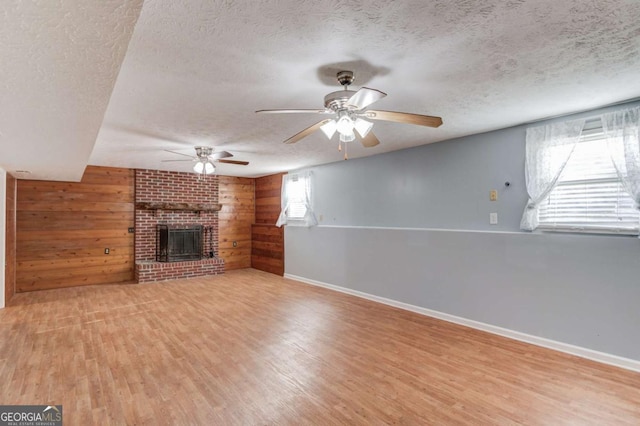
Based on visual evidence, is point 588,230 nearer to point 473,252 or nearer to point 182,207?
point 473,252

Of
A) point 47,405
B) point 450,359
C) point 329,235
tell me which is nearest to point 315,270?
point 329,235

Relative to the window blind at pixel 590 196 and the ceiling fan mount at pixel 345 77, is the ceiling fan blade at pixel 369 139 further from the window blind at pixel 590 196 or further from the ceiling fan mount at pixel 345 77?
the window blind at pixel 590 196

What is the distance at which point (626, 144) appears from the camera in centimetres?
277

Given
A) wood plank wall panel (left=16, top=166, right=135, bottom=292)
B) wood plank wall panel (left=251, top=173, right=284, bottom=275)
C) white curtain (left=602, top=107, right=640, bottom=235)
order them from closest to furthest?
white curtain (left=602, top=107, right=640, bottom=235), wood plank wall panel (left=16, top=166, right=135, bottom=292), wood plank wall panel (left=251, top=173, right=284, bottom=275)

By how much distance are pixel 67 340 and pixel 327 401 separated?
9.34 ft

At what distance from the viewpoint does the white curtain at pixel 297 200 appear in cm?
628

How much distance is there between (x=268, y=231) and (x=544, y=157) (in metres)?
5.51

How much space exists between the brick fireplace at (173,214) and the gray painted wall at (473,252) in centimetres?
282

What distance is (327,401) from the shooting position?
2.24 m

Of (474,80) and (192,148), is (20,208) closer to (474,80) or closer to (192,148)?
(192,148)

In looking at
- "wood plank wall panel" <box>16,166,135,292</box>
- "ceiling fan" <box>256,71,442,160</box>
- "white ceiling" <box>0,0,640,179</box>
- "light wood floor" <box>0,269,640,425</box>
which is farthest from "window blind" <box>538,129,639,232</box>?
"wood plank wall panel" <box>16,166,135,292</box>

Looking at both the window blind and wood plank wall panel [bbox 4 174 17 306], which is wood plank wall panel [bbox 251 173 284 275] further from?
the window blind

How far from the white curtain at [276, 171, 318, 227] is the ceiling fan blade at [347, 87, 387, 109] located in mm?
4219

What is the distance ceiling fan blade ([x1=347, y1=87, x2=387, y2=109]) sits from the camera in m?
A: 1.90
